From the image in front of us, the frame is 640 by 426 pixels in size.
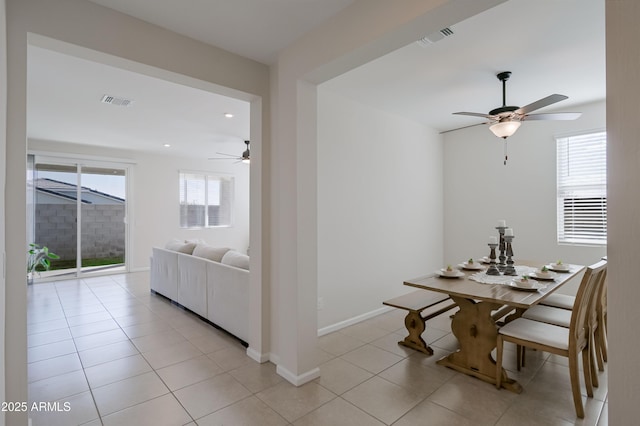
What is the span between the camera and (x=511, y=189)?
459cm

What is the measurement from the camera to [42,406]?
7.00 feet

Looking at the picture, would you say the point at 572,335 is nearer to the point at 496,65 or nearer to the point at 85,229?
the point at 496,65

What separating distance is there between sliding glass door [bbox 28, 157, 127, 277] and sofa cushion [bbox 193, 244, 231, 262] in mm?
3737

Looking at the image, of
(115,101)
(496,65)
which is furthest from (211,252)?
(496,65)

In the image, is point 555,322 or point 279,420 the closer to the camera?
point 279,420

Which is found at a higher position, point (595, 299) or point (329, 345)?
point (595, 299)

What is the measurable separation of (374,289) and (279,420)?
7.61 feet

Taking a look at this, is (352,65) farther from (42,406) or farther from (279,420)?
(42,406)

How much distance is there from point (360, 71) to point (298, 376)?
279 cm

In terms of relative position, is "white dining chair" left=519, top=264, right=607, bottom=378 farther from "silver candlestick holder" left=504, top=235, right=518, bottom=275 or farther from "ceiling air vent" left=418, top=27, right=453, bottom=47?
"ceiling air vent" left=418, top=27, right=453, bottom=47

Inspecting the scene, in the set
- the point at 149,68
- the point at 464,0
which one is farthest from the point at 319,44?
the point at 149,68

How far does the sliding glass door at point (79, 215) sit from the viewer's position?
5957mm

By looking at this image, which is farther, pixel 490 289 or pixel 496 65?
pixel 496 65

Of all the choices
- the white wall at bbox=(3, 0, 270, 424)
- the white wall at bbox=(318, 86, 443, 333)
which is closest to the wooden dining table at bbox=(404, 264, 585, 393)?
the white wall at bbox=(318, 86, 443, 333)
